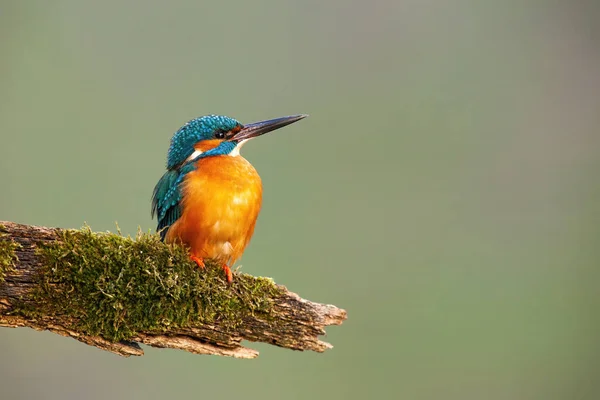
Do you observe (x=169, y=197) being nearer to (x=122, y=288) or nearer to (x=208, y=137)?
(x=208, y=137)

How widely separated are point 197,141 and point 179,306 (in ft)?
3.36

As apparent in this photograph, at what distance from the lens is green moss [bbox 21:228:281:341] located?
7.72 feet

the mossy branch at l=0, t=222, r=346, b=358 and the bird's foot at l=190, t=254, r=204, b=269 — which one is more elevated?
the bird's foot at l=190, t=254, r=204, b=269


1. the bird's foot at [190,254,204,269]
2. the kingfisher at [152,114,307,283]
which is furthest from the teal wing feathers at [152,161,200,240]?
the bird's foot at [190,254,204,269]

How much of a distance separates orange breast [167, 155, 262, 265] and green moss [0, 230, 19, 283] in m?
0.78

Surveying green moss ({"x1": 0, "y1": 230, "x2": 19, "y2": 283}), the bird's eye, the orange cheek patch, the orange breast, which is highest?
the bird's eye

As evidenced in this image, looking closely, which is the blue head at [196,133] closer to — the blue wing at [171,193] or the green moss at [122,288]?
the blue wing at [171,193]

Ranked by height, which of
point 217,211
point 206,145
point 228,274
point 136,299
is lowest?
point 136,299

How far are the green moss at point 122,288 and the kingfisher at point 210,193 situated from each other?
0.19 m

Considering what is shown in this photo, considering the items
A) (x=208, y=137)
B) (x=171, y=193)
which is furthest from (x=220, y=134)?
(x=171, y=193)

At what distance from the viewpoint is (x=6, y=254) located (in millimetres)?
2279

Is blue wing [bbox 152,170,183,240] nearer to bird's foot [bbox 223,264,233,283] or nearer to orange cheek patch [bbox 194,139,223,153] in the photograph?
orange cheek patch [bbox 194,139,223,153]

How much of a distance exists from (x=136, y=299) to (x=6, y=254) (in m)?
0.48

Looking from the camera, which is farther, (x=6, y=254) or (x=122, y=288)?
(x=122, y=288)
